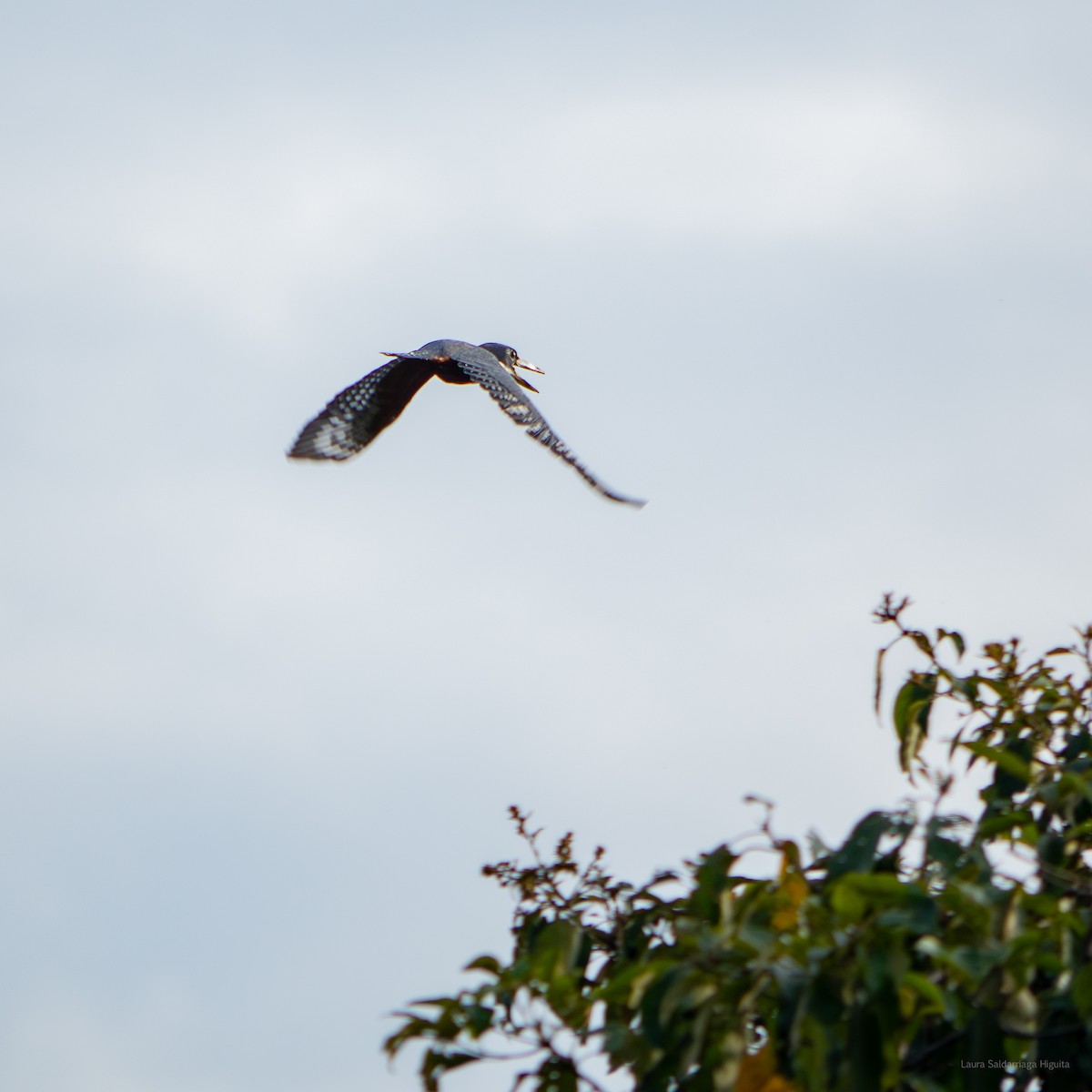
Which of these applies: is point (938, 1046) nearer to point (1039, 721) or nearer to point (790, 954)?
point (790, 954)

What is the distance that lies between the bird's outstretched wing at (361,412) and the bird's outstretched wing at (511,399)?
1.31 feet

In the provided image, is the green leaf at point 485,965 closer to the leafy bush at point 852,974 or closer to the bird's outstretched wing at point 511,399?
the leafy bush at point 852,974

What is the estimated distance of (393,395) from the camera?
10438 millimetres

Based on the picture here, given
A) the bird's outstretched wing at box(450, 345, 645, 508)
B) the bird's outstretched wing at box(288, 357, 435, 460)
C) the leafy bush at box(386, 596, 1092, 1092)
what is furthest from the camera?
the bird's outstretched wing at box(288, 357, 435, 460)

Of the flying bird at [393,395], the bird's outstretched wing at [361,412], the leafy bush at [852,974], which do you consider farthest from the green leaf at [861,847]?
the bird's outstretched wing at [361,412]

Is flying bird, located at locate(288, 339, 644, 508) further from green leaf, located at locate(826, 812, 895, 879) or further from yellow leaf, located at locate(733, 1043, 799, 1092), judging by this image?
yellow leaf, located at locate(733, 1043, 799, 1092)

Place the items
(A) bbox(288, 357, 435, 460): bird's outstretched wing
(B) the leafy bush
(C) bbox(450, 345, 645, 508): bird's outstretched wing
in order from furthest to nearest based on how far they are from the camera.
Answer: (A) bbox(288, 357, 435, 460): bird's outstretched wing < (C) bbox(450, 345, 645, 508): bird's outstretched wing < (B) the leafy bush

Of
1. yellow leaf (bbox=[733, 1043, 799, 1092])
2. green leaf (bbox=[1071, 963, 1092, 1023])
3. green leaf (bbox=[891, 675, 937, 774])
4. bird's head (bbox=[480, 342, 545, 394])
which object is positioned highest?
bird's head (bbox=[480, 342, 545, 394])

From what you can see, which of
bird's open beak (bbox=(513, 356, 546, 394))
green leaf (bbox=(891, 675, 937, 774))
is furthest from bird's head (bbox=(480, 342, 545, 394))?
green leaf (bbox=(891, 675, 937, 774))

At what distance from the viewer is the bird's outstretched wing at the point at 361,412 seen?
32.3ft

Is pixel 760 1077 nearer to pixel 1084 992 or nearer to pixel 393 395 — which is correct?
pixel 1084 992

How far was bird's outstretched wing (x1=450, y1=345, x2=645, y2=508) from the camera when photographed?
27.5 feet

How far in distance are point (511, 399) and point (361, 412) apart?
142 centimetres

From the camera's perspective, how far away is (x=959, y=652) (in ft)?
14.3
